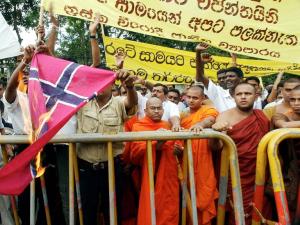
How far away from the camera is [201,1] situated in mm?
4332

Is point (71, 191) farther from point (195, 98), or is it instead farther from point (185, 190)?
point (195, 98)

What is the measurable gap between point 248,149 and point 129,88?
1.16m

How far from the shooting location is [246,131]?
379 cm

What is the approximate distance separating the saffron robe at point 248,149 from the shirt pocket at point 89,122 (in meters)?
1.18

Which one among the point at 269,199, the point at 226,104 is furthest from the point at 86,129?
the point at 226,104

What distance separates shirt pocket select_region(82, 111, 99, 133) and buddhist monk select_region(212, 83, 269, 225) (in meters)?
1.02

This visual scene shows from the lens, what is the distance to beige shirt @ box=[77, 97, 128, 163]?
361cm

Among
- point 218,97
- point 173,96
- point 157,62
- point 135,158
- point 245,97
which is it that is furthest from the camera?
point 157,62

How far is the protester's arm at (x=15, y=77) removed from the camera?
3273 mm

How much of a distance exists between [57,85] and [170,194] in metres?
1.46

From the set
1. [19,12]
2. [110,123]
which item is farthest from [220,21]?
[19,12]

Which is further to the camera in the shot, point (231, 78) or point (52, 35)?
point (231, 78)

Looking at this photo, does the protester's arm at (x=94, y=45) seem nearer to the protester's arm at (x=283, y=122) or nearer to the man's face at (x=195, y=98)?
the man's face at (x=195, y=98)

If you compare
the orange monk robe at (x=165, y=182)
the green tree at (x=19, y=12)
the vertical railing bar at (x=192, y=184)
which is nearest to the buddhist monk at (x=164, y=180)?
the orange monk robe at (x=165, y=182)
